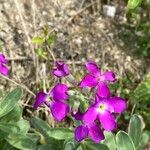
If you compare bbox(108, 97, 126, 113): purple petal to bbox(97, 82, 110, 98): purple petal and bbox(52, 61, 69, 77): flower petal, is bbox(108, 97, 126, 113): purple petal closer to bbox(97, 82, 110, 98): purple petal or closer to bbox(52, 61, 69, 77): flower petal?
bbox(97, 82, 110, 98): purple petal

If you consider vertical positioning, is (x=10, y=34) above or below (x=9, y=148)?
above

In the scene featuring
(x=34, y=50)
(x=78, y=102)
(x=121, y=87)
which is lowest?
(x=121, y=87)

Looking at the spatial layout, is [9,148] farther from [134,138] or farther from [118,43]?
[118,43]

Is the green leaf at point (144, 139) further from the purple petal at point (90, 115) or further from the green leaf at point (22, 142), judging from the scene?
the purple petal at point (90, 115)

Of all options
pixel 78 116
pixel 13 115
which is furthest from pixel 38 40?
pixel 78 116

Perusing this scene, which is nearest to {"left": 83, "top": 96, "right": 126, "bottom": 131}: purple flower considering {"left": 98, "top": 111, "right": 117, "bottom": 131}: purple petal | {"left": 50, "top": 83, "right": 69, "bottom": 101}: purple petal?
{"left": 98, "top": 111, "right": 117, "bottom": 131}: purple petal

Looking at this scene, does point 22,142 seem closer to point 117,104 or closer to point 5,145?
point 5,145

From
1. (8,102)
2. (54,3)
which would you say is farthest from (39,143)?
(54,3)
